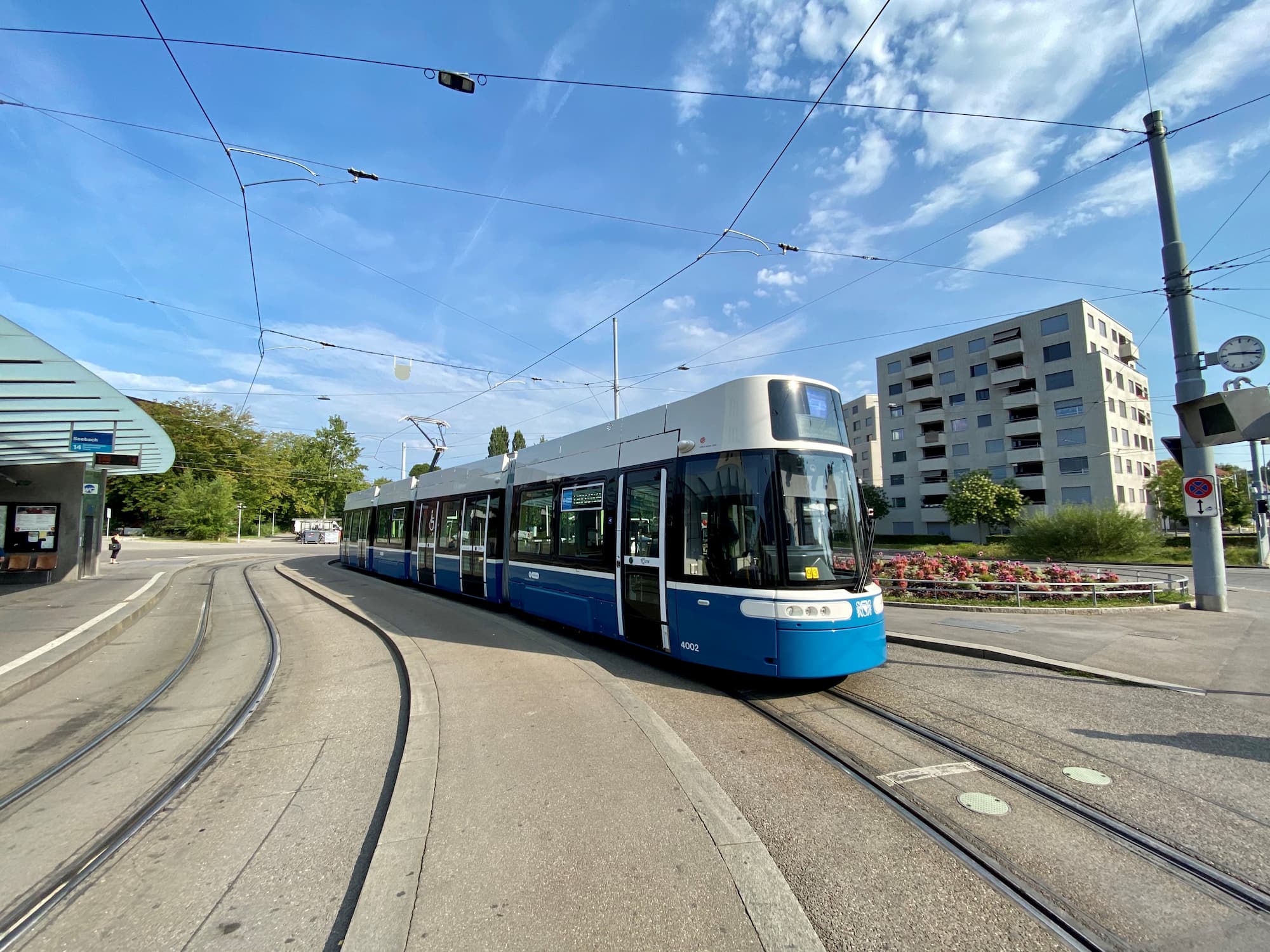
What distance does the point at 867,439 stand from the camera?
7075 centimetres

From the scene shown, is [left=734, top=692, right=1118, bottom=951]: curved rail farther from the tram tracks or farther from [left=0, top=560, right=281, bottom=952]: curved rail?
[left=0, top=560, right=281, bottom=952]: curved rail

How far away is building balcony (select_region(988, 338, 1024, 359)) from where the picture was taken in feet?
163

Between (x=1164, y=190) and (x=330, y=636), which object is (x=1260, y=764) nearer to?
(x=330, y=636)

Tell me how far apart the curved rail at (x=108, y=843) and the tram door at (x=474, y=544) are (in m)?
6.06

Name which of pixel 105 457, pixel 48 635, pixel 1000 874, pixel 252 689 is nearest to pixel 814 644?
pixel 1000 874

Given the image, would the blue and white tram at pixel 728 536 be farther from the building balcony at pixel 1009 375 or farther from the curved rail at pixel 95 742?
the building balcony at pixel 1009 375

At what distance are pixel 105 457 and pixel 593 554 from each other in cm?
1809

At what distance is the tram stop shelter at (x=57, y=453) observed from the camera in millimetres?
9320

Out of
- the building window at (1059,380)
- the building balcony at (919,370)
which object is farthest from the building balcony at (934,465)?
the building window at (1059,380)

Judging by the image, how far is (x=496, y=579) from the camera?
1165cm

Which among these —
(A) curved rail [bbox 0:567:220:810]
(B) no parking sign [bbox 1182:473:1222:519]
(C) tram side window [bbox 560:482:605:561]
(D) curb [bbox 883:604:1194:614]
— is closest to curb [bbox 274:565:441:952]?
(A) curved rail [bbox 0:567:220:810]

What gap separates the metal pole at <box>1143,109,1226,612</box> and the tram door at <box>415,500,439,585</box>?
53.8 feet

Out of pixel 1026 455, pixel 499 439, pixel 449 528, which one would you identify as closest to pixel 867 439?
pixel 1026 455

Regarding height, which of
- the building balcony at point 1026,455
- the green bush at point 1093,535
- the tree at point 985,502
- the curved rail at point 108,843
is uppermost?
the building balcony at point 1026,455
